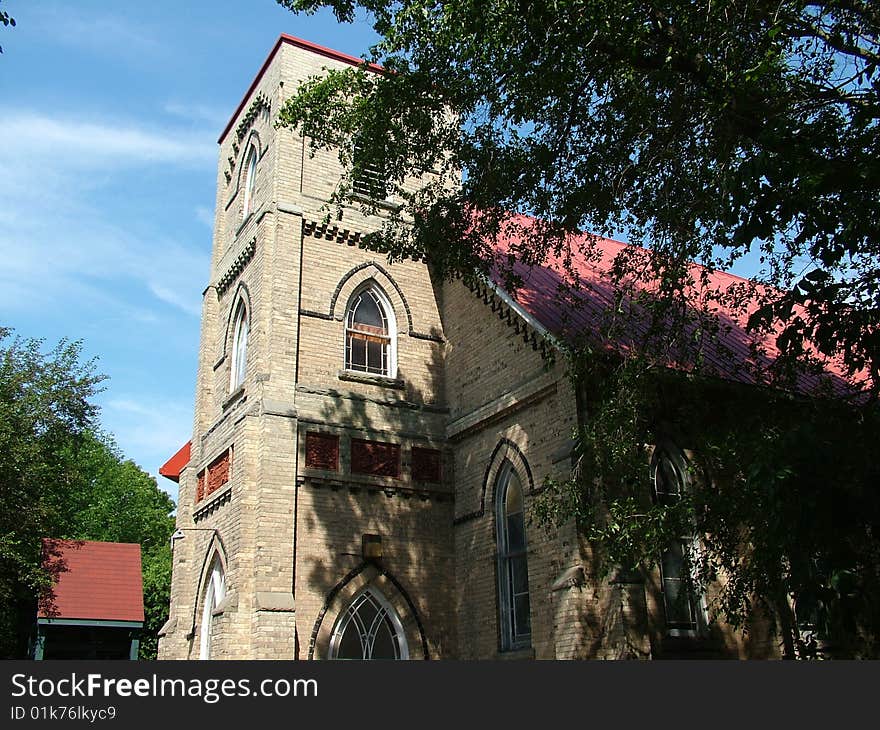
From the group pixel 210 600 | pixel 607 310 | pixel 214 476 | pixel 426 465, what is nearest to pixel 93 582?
pixel 210 600

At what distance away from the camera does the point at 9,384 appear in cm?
2458

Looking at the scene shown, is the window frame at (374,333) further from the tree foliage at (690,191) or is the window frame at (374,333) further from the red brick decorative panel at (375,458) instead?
the tree foliage at (690,191)

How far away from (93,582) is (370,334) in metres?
12.3

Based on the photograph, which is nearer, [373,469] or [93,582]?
[373,469]

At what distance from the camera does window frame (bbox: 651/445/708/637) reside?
12.1 meters

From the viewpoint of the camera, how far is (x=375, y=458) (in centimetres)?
1483

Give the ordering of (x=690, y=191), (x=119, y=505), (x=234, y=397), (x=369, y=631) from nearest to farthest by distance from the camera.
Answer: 1. (x=690, y=191)
2. (x=369, y=631)
3. (x=234, y=397)
4. (x=119, y=505)

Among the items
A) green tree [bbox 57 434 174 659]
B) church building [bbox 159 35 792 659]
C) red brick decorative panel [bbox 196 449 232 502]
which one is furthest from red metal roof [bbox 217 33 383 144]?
green tree [bbox 57 434 174 659]

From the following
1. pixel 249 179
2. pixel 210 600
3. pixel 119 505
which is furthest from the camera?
pixel 119 505

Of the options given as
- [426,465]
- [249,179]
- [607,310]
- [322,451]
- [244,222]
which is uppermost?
[249,179]

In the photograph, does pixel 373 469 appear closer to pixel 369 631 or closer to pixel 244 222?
pixel 369 631

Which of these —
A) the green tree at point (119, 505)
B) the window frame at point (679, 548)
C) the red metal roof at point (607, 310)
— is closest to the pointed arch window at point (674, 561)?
the window frame at point (679, 548)

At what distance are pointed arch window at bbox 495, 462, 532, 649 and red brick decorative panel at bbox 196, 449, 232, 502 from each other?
4.74 m

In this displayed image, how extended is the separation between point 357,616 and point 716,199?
8552mm
